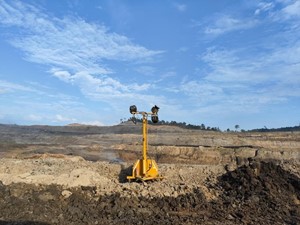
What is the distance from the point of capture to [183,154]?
2989cm

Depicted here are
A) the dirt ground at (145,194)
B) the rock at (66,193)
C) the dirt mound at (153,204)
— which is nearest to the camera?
the dirt mound at (153,204)

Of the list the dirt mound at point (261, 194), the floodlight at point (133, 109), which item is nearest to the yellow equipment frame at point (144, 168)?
the floodlight at point (133, 109)

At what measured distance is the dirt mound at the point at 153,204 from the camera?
1052cm

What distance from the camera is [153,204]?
1181 centimetres

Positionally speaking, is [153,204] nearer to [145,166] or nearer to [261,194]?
[145,166]

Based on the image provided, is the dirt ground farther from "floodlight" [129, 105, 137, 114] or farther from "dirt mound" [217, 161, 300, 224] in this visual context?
"floodlight" [129, 105, 137, 114]

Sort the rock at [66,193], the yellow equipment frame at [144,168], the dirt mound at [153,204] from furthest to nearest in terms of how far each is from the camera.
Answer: the yellow equipment frame at [144,168] → the rock at [66,193] → the dirt mound at [153,204]

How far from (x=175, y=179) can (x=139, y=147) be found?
19.8 metres

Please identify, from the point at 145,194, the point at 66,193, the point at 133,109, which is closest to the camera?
the point at 66,193

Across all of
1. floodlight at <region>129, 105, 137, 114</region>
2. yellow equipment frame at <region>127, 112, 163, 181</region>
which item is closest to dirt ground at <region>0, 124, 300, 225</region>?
yellow equipment frame at <region>127, 112, 163, 181</region>

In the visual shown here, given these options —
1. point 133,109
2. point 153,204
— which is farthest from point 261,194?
point 133,109

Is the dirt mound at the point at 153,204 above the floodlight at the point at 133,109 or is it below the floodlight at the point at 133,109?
below

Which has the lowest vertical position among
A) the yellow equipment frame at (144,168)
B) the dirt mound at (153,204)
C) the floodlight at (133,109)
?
the dirt mound at (153,204)

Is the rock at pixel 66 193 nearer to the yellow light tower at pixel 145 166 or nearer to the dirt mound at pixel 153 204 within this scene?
the dirt mound at pixel 153 204
